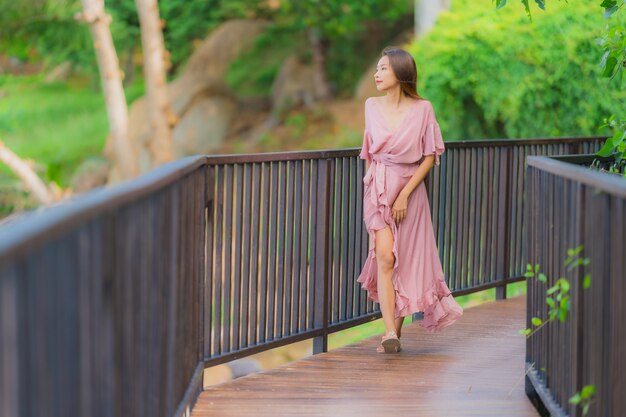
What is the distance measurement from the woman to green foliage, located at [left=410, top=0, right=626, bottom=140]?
5439 mm

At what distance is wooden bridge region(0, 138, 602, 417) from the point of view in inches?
119

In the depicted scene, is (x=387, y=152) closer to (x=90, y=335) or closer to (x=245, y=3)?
(x=90, y=335)

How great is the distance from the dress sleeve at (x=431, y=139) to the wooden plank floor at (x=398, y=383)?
1.40 m

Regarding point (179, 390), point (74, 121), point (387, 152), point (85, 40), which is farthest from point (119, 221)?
point (74, 121)

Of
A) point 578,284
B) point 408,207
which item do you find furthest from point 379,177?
point 578,284

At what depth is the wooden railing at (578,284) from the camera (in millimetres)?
4367

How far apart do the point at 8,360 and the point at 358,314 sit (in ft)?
19.7

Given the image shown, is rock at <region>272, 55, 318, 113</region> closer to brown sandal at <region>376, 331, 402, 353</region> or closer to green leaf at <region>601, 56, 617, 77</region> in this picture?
brown sandal at <region>376, 331, 402, 353</region>

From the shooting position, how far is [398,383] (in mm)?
6867

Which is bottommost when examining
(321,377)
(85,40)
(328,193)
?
(321,377)

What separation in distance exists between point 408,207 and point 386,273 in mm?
476

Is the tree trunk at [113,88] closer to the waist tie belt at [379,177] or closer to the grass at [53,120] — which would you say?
the grass at [53,120]

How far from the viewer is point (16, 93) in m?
38.5

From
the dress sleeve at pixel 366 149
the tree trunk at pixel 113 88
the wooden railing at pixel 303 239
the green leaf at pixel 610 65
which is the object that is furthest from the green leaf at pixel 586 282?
the tree trunk at pixel 113 88
